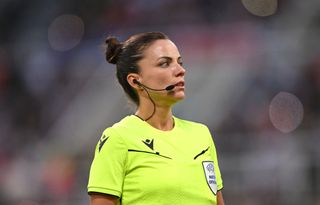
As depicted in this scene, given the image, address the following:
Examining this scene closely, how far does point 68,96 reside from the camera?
934 centimetres

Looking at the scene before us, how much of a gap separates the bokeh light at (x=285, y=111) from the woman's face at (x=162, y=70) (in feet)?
16.3

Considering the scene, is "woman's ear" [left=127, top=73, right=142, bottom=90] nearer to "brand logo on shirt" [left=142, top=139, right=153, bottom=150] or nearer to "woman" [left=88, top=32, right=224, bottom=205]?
"woman" [left=88, top=32, right=224, bottom=205]

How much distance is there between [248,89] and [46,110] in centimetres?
243

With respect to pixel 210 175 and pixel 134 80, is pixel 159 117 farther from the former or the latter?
pixel 210 175

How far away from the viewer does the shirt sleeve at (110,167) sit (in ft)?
11.0

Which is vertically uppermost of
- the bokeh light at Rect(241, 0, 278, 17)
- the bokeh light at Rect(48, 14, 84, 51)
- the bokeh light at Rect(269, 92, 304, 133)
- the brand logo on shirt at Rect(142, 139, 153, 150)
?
the bokeh light at Rect(241, 0, 278, 17)

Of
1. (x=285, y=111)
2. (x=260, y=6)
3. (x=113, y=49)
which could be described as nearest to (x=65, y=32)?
(x=260, y=6)

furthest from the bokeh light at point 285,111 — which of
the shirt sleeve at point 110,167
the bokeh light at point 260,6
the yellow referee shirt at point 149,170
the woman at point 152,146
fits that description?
the shirt sleeve at point 110,167

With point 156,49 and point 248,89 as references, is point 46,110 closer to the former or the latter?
point 248,89

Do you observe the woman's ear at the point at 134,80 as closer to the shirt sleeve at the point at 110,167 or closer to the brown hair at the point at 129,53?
the brown hair at the point at 129,53

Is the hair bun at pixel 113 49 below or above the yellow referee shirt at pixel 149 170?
above

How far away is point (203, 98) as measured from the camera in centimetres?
856

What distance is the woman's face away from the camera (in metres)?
3.51

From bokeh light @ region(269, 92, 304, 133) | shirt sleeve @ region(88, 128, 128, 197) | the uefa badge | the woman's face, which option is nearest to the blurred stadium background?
bokeh light @ region(269, 92, 304, 133)
